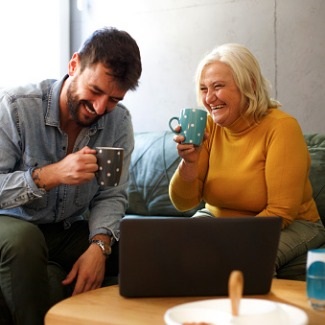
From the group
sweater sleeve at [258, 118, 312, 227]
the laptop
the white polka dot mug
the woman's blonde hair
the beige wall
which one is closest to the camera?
the laptop

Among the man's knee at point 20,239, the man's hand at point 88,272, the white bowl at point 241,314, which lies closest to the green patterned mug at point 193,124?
the man's hand at point 88,272

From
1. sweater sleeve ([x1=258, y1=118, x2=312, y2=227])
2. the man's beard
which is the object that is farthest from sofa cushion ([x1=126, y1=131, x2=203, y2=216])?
the man's beard

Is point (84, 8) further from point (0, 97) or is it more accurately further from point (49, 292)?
point (49, 292)

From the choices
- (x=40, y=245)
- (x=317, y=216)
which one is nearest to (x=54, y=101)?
(x=40, y=245)

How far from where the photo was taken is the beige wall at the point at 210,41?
2809 millimetres

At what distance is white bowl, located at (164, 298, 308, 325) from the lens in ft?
3.37

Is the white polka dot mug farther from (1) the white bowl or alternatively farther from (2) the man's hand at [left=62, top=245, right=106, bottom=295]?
(1) the white bowl

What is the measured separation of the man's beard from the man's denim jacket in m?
0.06

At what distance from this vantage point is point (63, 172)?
67.2 inches

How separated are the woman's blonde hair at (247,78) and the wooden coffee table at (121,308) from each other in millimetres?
802

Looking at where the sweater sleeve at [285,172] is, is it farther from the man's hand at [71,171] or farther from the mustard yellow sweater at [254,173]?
the man's hand at [71,171]

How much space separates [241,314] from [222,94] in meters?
1.16

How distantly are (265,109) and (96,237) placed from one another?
754 mm

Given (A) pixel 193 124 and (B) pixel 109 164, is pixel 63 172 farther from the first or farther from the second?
(A) pixel 193 124
